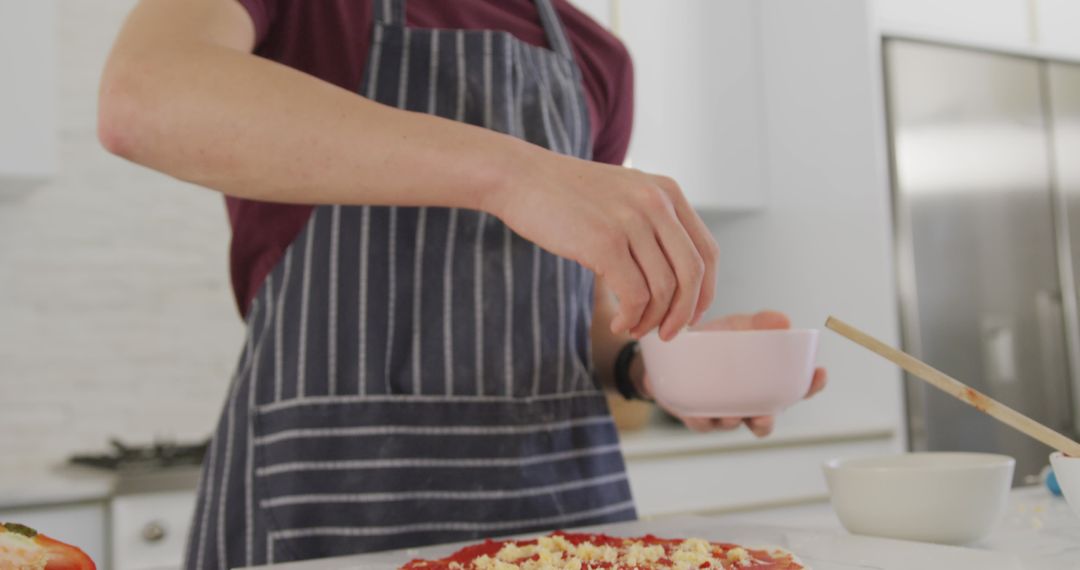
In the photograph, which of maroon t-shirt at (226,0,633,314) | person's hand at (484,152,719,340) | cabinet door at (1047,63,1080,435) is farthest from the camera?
cabinet door at (1047,63,1080,435)

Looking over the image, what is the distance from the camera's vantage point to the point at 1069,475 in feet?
2.37

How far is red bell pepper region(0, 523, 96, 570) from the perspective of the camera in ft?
1.69

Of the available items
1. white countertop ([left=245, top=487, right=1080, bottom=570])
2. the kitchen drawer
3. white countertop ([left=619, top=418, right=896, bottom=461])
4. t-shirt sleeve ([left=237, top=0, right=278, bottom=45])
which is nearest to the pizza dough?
white countertop ([left=245, top=487, right=1080, bottom=570])

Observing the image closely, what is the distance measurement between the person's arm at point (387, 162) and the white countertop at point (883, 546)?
195mm

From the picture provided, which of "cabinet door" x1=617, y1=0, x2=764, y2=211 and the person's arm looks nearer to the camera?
the person's arm

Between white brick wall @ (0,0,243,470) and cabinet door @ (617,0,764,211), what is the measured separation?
1089 mm

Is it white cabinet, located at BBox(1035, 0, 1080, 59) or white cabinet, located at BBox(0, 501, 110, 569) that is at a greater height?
white cabinet, located at BBox(1035, 0, 1080, 59)

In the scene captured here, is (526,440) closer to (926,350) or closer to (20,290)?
(20,290)

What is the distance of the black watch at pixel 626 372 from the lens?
1.10 metres

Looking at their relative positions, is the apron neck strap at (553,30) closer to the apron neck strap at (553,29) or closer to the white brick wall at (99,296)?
the apron neck strap at (553,29)

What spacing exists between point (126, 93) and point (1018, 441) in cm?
257

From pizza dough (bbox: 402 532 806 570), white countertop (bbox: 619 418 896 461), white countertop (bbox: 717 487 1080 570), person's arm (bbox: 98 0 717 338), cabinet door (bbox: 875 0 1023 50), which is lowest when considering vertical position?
white countertop (bbox: 619 418 896 461)

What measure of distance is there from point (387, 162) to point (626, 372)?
48 centimetres

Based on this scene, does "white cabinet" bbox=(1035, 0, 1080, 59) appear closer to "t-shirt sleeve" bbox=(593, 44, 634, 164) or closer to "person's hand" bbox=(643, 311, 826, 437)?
"t-shirt sleeve" bbox=(593, 44, 634, 164)
